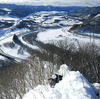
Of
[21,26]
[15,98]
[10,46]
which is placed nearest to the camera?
[15,98]

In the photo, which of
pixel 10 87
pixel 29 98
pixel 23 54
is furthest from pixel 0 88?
pixel 23 54

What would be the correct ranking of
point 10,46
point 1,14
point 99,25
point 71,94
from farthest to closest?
1. point 1,14
2. point 99,25
3. point 10,46
4. point 71,94

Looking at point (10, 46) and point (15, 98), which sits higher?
point (15, 98)

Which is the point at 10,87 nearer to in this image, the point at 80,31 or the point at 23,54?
the point at 23,54

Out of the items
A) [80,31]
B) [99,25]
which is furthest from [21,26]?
[99,25]

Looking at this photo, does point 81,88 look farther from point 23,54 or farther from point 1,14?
point 1,14

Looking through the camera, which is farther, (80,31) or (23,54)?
(80,31)

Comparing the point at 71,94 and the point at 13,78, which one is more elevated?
the point at 71,94

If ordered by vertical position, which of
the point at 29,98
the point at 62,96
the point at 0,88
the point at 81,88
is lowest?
the point at 0,88

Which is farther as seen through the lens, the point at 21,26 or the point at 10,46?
the point at 21,26
